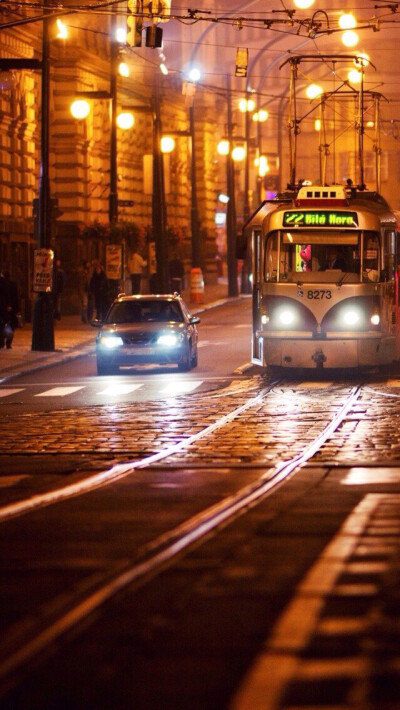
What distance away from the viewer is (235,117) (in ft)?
336

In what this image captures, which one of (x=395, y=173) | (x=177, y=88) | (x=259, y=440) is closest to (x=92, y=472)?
(x=259, y=440)

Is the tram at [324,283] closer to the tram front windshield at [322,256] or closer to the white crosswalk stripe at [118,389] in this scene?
the tram front windshield at [322,256]

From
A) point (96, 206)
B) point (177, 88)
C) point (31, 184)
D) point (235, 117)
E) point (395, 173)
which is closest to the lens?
point (31, 184)

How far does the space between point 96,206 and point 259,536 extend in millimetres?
49077

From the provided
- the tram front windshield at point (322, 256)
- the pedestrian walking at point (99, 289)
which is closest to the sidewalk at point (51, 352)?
the pedestrian walking at point (99, 289)

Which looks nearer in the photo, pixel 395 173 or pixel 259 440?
pixel 259 440

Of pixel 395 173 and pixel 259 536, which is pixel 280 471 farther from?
pixel 395 173

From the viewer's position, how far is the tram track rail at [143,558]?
24.3 feet

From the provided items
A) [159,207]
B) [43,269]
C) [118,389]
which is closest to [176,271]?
[159,207]

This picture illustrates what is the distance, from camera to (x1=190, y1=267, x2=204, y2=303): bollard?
205ft

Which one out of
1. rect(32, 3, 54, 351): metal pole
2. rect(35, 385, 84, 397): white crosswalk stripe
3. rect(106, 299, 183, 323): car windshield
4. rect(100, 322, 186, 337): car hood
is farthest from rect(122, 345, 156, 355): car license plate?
rect(32, 3, 54, 351): metal pole

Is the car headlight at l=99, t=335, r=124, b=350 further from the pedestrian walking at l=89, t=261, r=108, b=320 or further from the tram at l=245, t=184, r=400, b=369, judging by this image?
the pedestrian walking at l=89, t=261, r=108, b=320

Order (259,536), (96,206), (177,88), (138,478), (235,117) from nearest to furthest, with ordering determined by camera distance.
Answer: (259,536) → (138,478) → (96,206) → (177,88) → (235,117)

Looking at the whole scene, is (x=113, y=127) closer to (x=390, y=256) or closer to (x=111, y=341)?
(x=111, y=341)
